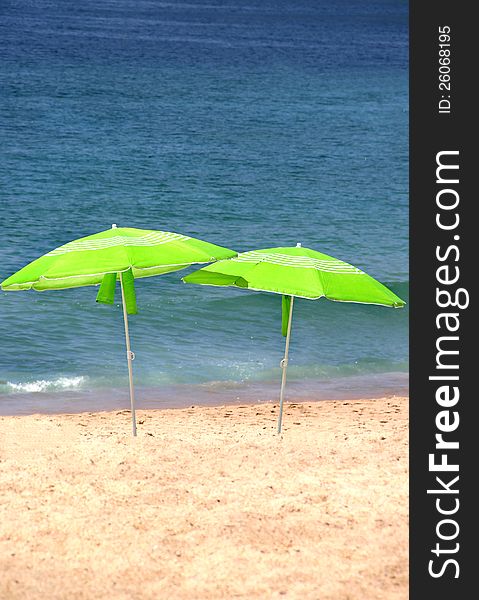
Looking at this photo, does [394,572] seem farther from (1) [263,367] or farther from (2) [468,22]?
(1) [263,367]

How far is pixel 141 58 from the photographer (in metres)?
62.4

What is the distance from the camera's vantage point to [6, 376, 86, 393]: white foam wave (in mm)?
14883

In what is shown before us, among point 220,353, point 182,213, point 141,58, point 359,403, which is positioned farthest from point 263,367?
point 141,58

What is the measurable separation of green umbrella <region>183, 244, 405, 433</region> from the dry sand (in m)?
1.61

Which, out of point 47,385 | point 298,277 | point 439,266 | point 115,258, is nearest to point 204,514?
point 298,277

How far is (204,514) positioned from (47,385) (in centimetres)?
673

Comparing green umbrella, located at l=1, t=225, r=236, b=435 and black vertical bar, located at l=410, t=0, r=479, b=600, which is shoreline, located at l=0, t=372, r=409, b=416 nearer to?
green umbrella, located at l=1, t=225, r=236, b=435

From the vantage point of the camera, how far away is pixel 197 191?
30.5 m

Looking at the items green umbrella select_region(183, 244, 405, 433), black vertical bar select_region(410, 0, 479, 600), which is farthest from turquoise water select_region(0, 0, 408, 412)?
black vertical bar select_region(410, 0, 479, 600)

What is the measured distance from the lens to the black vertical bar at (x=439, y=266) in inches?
314

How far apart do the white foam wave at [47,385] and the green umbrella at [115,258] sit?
166 inches

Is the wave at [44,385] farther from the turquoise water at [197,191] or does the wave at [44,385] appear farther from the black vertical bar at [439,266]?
the black vertical bar at [439,266]

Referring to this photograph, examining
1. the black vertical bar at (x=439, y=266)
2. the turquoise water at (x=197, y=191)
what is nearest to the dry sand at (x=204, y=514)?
the black vertical bar at (x=439, y=266)

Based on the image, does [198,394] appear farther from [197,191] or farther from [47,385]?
[197,191]
